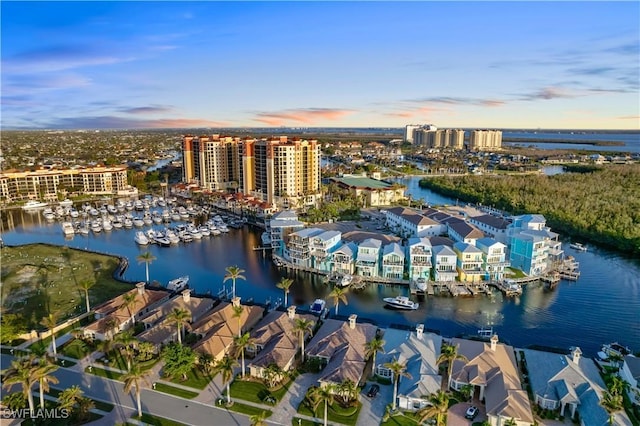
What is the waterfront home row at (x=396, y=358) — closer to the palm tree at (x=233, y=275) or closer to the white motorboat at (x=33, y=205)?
the palm tree at (x=233, y=275)

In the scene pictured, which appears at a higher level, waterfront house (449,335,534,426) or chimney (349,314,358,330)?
chimney (349,314,358,330)

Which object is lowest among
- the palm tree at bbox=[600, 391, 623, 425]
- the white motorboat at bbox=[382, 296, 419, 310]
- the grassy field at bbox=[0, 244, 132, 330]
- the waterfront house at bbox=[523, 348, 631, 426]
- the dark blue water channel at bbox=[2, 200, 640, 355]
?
the dark blue water channel at bbox=[2, 200, 640, 355]

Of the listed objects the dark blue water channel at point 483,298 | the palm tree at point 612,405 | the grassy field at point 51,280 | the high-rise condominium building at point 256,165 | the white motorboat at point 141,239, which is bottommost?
the dark blue water channel at point 483,298

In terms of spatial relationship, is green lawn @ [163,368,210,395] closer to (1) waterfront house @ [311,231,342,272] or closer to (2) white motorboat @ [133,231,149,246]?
(1) waterfront house @ [311,231,342,272]

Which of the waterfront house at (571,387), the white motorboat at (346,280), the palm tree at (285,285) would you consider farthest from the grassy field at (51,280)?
the waterfront house at (571,387)

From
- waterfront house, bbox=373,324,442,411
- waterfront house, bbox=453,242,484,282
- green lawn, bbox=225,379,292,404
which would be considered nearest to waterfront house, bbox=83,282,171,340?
green lawn, bbox=225,379,292,404

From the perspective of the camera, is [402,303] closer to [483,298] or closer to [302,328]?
[483,298]
